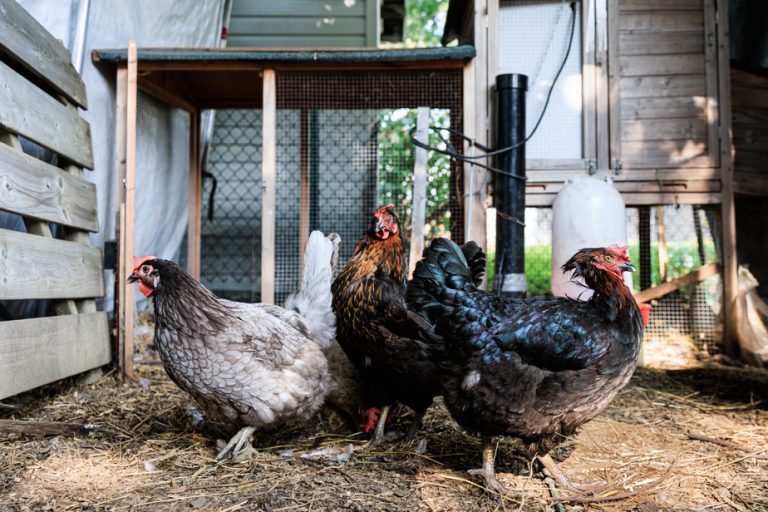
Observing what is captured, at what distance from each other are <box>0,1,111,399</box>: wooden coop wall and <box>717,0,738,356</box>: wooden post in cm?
488

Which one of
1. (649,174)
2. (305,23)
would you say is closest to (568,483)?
(649,174)

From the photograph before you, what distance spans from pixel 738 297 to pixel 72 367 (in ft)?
16.3

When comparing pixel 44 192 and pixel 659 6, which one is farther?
pixel 659 6

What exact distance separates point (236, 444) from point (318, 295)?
3.02ft

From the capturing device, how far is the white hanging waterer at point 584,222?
12.8ft

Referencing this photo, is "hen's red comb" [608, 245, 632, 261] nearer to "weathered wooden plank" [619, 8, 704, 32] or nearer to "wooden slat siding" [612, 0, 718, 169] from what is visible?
"wooden slat siding" [612, 0, 718, 169]

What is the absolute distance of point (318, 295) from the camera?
311 cm

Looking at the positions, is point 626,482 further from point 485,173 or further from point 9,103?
point 9,103

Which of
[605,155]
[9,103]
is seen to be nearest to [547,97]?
[605,155]

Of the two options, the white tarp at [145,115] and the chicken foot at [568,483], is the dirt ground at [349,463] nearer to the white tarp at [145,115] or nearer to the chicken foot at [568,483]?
the chicken foot at [568,483]

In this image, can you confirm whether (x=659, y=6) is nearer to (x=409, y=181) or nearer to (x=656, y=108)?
(x=656, y=108)

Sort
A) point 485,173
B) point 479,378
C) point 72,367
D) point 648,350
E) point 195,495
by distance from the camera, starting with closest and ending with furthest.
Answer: point 195,495 < point 479,378 < point 72,367 < point 485,173 < point 648,350

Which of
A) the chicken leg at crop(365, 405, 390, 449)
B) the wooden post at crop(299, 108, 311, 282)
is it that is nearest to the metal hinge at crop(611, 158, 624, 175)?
the wooden post at crop(299, 108, 311, 282)

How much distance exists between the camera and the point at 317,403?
2803 millimetres
